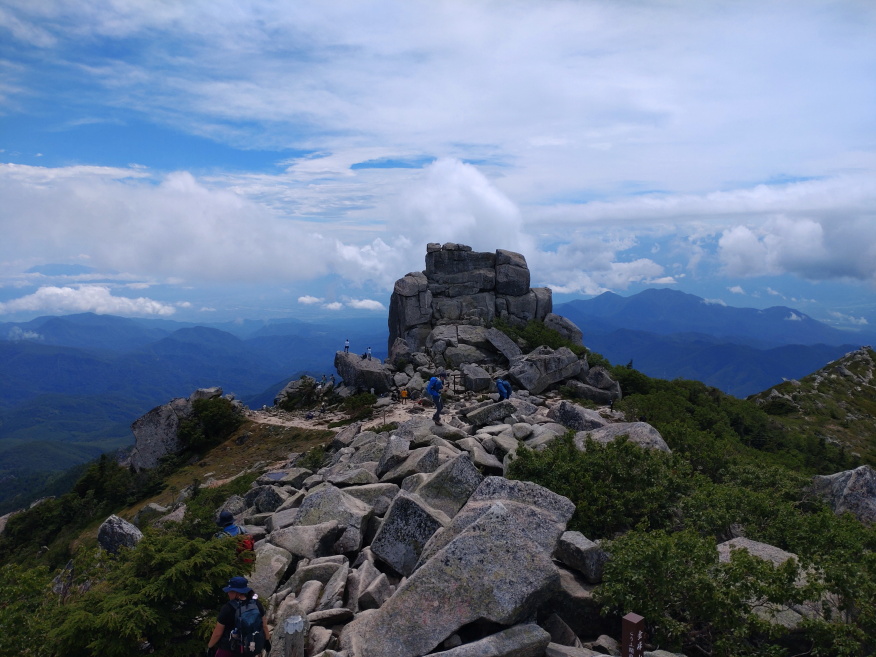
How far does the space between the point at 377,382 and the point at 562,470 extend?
29752mm

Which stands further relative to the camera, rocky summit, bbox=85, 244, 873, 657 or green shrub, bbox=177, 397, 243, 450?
green shrub, bbox=177, 397, 243, 450

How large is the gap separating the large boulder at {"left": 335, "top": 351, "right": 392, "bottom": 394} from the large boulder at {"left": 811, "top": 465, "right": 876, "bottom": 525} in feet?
100

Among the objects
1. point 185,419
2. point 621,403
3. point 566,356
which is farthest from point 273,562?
point 185,419

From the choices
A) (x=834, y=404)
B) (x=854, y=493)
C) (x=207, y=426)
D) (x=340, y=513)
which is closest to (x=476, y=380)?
(x=207, y=426)

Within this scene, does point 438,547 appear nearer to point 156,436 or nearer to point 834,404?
point 156,436

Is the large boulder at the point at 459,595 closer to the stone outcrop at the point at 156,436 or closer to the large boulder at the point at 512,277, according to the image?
the stone outcrop at the point at 156,436

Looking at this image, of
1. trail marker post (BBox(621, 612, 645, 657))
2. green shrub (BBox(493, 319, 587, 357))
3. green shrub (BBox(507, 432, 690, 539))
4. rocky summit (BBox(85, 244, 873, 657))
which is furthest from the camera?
green shrub (BBox(493, 319, 587, 357))

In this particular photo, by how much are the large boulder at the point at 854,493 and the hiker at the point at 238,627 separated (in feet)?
55.8

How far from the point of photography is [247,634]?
9258 millimetres

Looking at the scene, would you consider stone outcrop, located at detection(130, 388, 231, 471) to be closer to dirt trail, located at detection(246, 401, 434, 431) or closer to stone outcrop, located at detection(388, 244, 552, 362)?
dirt trail, located at detection(246, 401, 434, 431)

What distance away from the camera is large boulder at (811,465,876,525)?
16375mm

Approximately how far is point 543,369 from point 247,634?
1302 inches

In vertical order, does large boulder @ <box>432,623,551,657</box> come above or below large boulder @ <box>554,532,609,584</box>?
below

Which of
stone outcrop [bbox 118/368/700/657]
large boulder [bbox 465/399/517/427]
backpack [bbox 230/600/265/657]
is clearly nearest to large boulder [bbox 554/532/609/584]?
stone outcrop [bbox 118/368/700/657]
